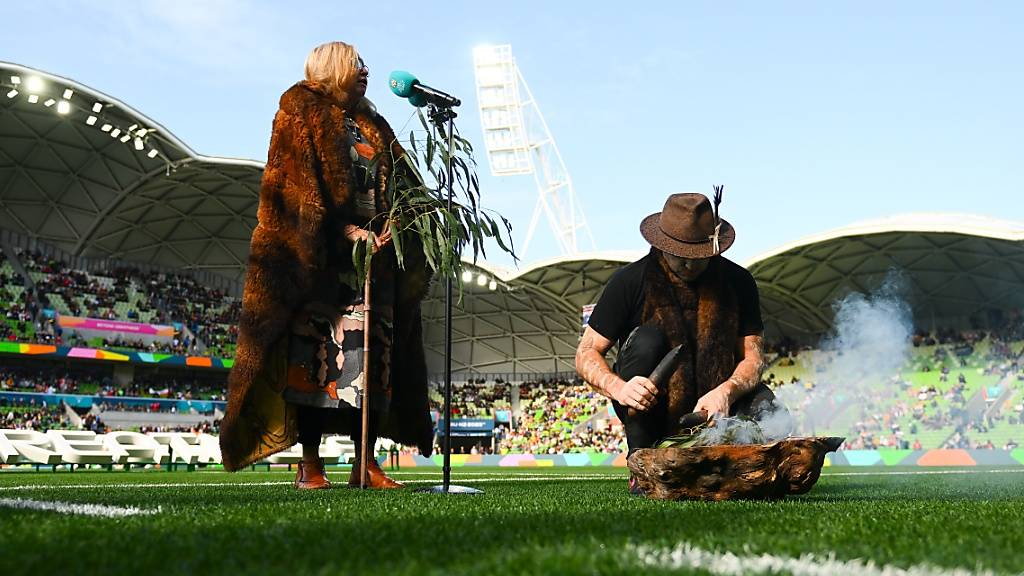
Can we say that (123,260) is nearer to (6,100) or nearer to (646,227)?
(6,100)

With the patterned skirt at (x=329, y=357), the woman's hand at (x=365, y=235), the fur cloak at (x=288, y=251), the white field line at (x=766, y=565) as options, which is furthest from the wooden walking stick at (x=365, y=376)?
the white field line at (x=766, y=565)

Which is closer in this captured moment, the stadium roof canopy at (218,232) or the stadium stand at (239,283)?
the stadium roof canopy at (218,232)

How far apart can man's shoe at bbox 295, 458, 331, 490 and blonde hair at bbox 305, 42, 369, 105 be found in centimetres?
200

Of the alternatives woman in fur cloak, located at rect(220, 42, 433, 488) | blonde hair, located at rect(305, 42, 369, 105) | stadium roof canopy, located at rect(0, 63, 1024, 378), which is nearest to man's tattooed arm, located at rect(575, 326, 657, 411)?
woman in fur cloak, located at rect(220, 42, 433, 488)

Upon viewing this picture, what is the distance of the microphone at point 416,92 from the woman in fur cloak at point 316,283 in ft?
0.91

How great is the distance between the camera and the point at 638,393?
354 centimetres

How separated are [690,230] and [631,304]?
435mm

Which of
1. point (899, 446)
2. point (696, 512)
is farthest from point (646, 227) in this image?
point (899, 446)

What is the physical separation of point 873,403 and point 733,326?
25.6m

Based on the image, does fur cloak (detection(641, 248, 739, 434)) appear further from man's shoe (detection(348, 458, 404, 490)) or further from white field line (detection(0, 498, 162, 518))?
white field line (detection(0, 498, 162, 518))

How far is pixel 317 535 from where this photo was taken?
1986 millimetres

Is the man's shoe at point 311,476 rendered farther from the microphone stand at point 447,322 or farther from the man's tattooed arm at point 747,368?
the man's tattooed arm at point 747,368

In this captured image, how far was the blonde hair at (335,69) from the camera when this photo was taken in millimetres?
4910

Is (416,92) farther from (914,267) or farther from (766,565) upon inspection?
(914,267)
